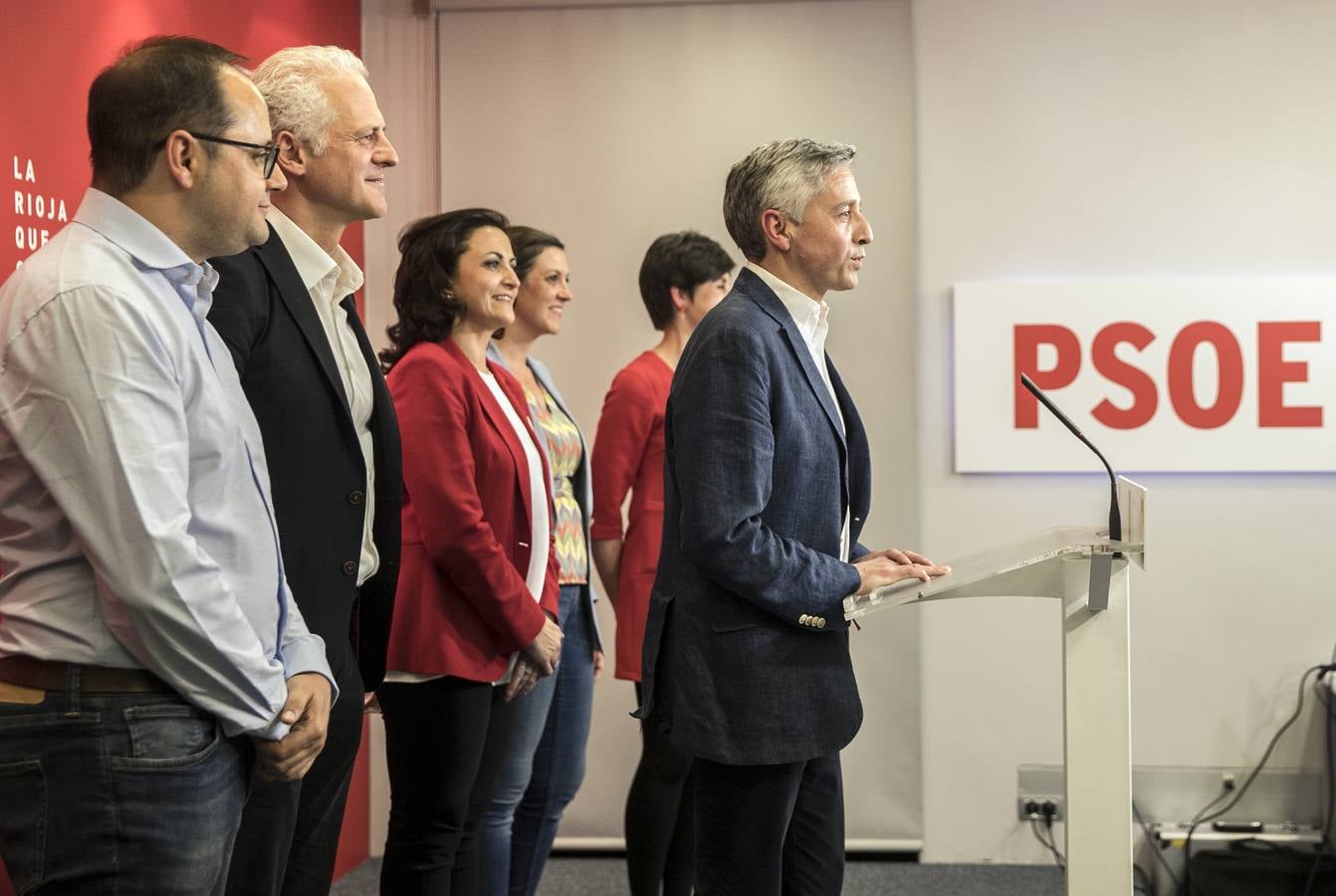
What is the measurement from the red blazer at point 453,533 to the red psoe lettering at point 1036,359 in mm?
1973

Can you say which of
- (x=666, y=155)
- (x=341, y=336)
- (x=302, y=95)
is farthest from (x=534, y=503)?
(x=666, y=155)

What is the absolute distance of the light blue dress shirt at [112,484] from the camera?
4.28ft

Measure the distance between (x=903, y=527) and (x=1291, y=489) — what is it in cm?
111

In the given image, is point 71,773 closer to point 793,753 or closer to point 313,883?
point 313,883

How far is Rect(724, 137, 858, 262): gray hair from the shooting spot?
208 centimetres

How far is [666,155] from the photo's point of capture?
13.9 ft

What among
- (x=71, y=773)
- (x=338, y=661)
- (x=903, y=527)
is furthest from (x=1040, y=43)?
(x=71, y=773)

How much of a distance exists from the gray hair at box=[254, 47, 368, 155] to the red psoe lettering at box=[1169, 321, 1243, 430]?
2.81m

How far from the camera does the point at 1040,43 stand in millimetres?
4102

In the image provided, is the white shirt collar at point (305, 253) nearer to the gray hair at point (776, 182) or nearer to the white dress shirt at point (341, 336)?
the white dress shirt at point (341, 336)

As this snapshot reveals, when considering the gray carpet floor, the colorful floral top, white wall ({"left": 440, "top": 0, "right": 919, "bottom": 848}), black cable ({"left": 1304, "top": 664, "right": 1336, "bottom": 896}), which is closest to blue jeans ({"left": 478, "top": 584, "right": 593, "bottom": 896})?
the colorful floral top

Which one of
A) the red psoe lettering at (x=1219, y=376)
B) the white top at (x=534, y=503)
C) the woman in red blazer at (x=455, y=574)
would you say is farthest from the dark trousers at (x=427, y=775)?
the red psoe lettering at (x=1219, y=376)

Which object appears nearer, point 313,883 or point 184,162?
point 184,162

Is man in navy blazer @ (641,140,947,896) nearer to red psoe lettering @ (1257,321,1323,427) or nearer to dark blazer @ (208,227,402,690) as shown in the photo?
dark blazer @ (208,227,402,690)
